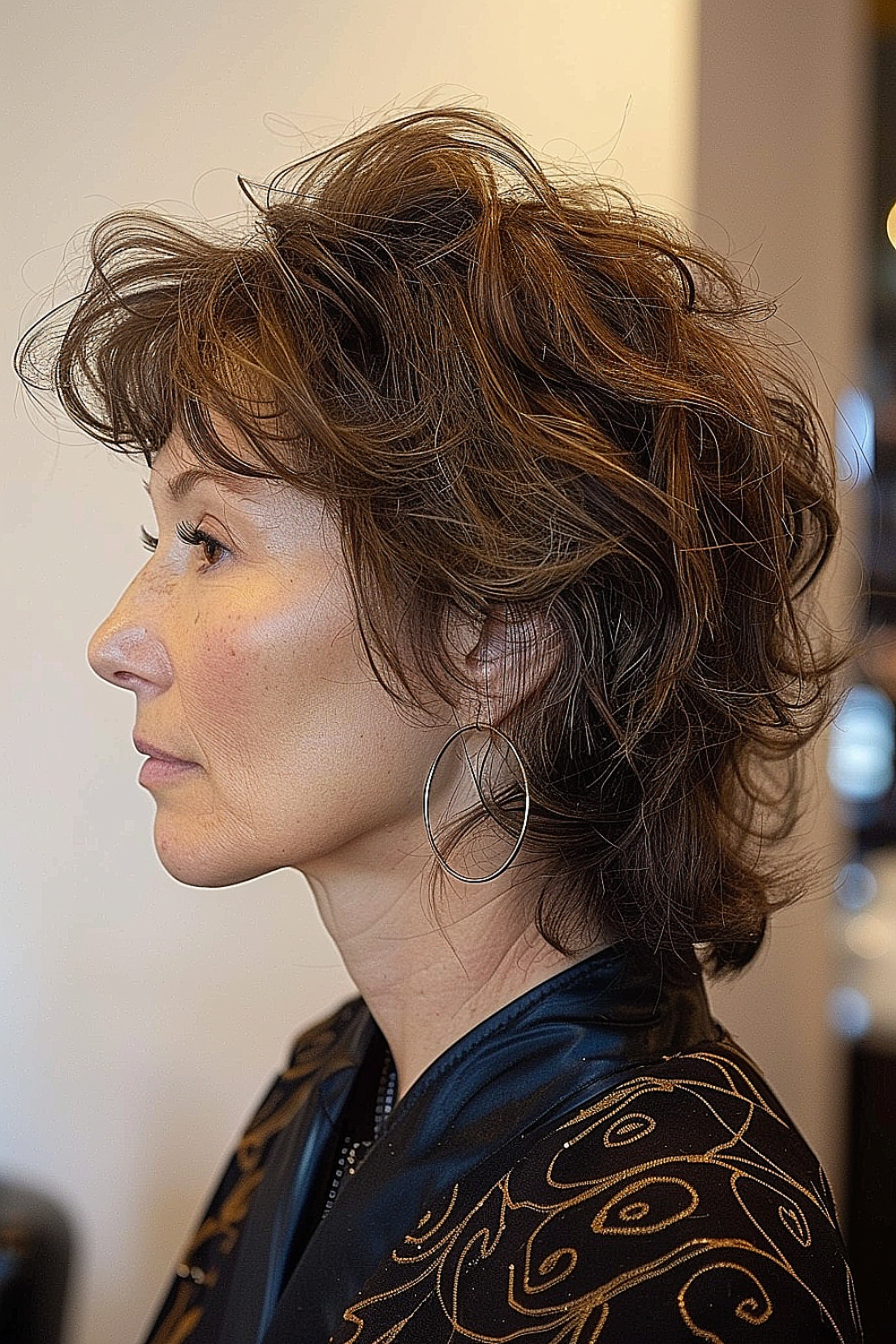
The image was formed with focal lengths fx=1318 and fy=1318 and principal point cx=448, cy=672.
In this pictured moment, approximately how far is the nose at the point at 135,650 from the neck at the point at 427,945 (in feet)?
0.62

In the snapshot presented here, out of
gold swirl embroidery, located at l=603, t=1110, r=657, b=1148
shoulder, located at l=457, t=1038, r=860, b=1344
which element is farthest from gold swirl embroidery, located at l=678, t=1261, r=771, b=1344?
gold swirl embroidery, located at l=603, t=1110, r=657, b=1148

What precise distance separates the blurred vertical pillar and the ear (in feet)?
1.84

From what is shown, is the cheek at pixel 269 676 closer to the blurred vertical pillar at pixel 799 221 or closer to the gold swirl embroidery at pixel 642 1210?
the gold swirl embroidery at pixel 642 1210

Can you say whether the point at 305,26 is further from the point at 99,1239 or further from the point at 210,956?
the point at 99,1239

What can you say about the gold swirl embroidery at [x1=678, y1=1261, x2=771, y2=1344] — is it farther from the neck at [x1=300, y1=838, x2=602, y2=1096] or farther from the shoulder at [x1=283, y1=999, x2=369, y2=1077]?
the shoulder at [x1=283, y1=999, x2=369, y2=1077]

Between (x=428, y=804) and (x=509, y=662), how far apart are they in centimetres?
12

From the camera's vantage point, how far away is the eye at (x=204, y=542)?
934mm

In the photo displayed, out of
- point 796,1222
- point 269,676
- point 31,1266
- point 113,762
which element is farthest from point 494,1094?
point 31,1266

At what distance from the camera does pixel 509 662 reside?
0.90 m

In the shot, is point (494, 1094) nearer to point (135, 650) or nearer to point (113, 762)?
point (135, 650)

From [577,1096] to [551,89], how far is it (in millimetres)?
955

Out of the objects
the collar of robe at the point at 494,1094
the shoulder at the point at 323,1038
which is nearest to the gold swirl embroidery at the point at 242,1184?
the shoulder at the point at 323,1038

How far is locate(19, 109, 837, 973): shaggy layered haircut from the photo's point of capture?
84cm

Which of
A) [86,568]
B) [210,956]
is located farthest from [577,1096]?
Answer: [86,568]
